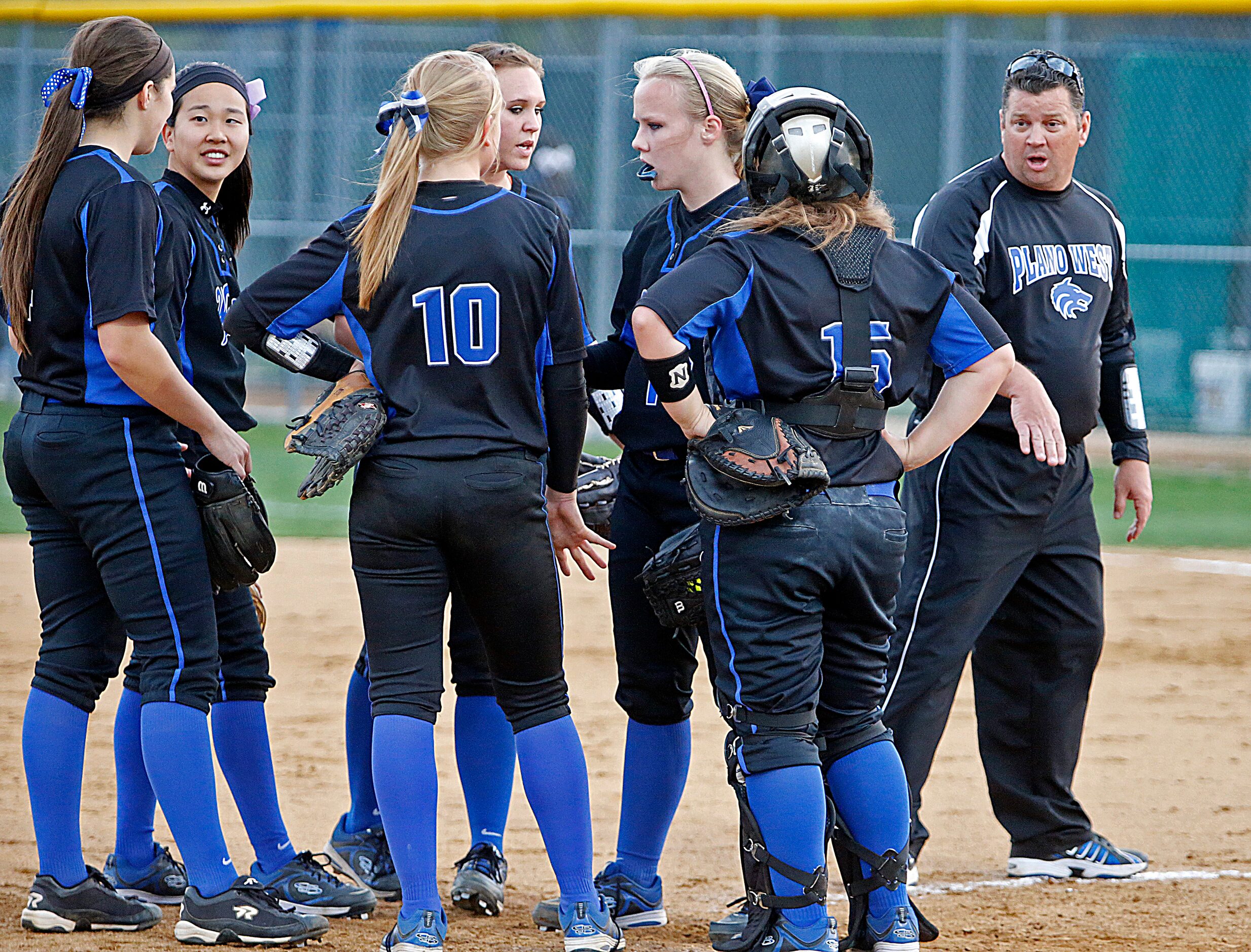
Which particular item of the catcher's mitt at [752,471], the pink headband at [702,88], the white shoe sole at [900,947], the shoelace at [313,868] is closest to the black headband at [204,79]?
the pink headband at [702,88]

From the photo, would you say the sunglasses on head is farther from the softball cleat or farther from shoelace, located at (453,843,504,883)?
the softball cleat

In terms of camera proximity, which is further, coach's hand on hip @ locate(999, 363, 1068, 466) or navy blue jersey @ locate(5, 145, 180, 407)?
coach's hand on hip @ locate(999, 363, 1068, 466)

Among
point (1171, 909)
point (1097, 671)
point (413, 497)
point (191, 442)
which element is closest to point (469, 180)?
point (413, 497)

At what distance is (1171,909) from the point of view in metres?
3.65

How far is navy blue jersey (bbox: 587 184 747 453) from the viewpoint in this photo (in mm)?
3443

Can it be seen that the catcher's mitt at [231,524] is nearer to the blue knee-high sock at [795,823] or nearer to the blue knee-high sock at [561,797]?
the blue knee-high sock at [561,797]

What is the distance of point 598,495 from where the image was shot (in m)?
3.78

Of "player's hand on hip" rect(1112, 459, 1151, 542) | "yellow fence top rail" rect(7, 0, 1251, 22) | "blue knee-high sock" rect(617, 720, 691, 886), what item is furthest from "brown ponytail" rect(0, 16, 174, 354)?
"yellow fence top rail" rect(7, 0, 1251, 22)

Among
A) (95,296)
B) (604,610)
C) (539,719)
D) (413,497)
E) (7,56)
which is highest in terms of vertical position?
(7,56)

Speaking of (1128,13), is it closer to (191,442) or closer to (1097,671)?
(1097,671)

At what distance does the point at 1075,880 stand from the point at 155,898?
2414 millimetres

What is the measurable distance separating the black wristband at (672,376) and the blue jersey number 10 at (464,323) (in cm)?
37

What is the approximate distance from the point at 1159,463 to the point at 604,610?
686 centimetres

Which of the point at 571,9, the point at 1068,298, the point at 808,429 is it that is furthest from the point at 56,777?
the point at 571,9
